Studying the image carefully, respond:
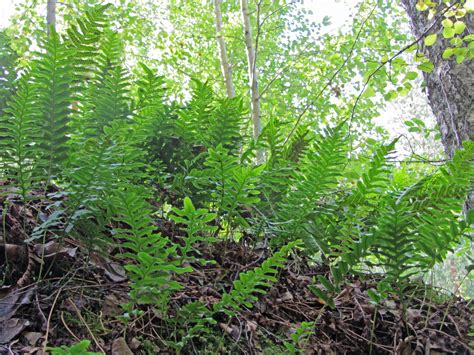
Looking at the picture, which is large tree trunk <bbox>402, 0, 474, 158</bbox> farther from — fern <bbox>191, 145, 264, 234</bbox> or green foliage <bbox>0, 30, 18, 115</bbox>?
green foliage <bbox>0, 30, 18, 115</bbox>

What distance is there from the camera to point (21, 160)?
0.98 m

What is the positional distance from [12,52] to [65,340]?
810 millimetres

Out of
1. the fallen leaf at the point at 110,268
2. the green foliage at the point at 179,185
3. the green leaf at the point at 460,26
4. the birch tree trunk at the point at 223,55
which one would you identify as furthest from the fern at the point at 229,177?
the birch tree trunk at the point at 223,55

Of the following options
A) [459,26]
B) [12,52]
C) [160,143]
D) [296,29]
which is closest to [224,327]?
[160,143]

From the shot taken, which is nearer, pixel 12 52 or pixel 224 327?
pixel 224 327

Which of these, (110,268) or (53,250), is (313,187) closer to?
(110,268)

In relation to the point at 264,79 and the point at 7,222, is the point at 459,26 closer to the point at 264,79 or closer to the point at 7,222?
the point at 7,222

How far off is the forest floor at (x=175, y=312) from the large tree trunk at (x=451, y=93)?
143cm

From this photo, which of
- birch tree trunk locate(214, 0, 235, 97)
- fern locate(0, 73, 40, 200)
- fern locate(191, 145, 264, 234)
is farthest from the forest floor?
birch tree trunk locate(214, 0, 235, 97)

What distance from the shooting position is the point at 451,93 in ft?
8.38

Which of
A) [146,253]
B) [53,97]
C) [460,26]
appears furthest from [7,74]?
[460,26]

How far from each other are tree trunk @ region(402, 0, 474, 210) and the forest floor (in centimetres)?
143

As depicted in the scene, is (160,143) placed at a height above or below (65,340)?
above

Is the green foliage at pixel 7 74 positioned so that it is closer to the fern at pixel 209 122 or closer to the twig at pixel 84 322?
the fern at pixel 209 122
